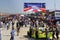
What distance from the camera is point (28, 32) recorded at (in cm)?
545

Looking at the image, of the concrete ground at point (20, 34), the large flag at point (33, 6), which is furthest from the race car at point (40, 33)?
the large flag at point (33, 6)

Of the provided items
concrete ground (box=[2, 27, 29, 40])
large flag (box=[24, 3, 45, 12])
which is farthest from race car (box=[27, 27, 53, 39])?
large flag (box=[24, 3, 45, 12])

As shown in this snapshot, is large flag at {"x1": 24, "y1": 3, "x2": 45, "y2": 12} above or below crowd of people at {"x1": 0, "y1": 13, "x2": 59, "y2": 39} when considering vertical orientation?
above

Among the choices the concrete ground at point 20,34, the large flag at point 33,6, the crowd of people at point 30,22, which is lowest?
the concrete ground at point 20,34

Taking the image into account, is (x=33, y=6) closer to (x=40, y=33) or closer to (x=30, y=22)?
(x=30, y=22)

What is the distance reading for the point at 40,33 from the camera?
5.12m

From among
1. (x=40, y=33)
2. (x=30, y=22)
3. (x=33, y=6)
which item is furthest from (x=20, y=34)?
(x=33, y=6)

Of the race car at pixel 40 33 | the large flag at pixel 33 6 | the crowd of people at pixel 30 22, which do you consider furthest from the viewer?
the large flag at pixel 33 6

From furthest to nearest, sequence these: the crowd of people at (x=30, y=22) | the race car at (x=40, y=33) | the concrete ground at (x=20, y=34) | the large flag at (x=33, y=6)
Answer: the large flag at (x=33, y=6)
the crowd of people at (x=30, y=22)
the concrete ground at (x=20, y=34)
the race car at (x=40, y=33)

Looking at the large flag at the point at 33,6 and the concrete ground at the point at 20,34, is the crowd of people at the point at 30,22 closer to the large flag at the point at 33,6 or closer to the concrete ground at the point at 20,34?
the concrete ground at the point at 20,34

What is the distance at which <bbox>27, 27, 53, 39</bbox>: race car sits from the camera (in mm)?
5116

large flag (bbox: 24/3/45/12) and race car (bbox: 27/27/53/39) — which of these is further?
large flag (bbox: 24/3/45/12)

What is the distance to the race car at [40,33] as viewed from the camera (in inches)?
201

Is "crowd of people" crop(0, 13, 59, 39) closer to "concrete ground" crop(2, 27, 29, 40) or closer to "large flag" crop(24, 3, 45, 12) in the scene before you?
"concrete ground" crop(2, 27, 29, 40)
